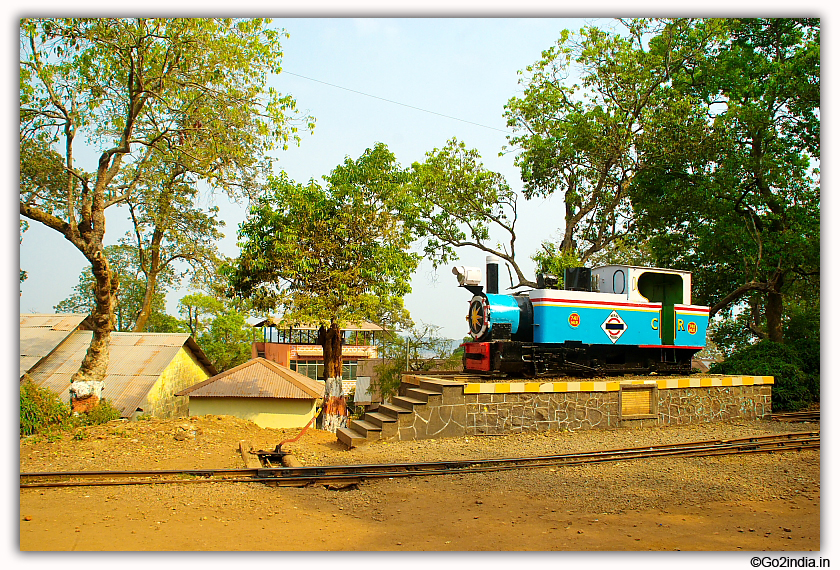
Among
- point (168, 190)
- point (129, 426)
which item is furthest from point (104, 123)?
point (129, 426)

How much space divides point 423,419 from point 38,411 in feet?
19.2

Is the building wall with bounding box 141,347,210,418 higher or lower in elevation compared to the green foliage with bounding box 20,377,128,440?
lower

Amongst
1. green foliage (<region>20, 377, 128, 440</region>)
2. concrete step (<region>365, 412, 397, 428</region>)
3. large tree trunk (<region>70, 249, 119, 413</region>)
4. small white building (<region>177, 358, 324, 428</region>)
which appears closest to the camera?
green foliage (<region>20, 377, 128, 440</region>)

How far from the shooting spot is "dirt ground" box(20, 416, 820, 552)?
4715mm

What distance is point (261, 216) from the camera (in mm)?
11344

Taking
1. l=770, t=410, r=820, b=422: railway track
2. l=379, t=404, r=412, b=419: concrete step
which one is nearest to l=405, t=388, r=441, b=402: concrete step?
l=379, t=404, r=412, b=419: concrete step

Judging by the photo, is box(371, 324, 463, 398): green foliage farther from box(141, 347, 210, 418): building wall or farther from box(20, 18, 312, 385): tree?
box(20, 18, 312, 385): tree

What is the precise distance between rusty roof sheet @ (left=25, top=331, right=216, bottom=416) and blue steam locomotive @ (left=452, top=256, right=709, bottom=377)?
12.8m

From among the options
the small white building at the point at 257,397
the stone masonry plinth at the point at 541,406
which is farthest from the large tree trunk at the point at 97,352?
the small white building at the point at 257,397

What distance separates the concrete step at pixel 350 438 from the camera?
8297mm

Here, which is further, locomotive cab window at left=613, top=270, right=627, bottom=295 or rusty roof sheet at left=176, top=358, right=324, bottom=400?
rusty roof sheet at left=176, top=358, right=324, bottom=400

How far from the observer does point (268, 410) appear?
18297mm

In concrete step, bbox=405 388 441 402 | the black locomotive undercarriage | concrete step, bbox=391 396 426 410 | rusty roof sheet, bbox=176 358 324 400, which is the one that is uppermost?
the black locomotive undercarriage

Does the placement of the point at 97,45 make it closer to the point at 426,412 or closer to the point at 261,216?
the point at 261,216
